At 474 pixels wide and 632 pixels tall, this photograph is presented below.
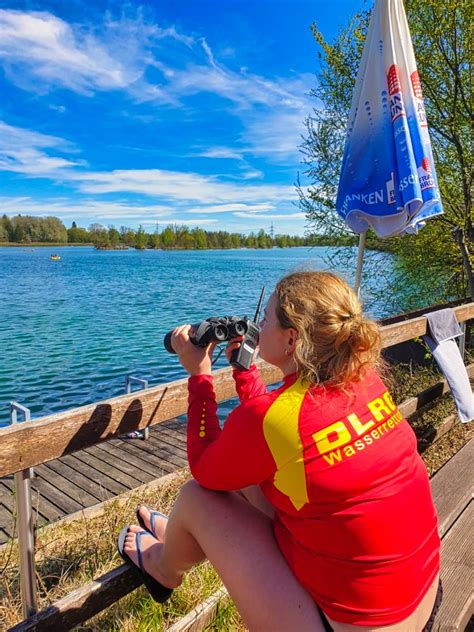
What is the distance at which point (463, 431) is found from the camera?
4195 mm

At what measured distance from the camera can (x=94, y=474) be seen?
22.5ft

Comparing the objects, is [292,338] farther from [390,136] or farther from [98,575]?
[390,136]

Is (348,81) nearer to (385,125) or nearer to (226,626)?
(385,125)

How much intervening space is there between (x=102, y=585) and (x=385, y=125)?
351 cm

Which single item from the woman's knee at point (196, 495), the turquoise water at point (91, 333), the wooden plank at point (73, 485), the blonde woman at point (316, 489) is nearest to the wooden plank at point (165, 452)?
the wooden plank at point (73, 485)

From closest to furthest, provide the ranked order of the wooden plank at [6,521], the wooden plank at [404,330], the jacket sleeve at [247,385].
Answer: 1. the jacket sleeve at [247,385]
2. the wooden plank at [404,330]
3. the wooden plank at [6,521]

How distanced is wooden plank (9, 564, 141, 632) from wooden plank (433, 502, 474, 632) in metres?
1.12

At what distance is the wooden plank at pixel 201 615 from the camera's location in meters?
1.77

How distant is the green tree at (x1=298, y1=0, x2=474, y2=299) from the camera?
7.30m

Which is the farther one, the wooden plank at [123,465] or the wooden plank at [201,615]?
the wooden plank at [123,465]

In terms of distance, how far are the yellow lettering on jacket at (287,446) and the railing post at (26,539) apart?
739mm

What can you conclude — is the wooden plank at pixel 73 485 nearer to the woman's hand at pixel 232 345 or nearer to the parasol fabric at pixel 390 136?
the parasol fabric at pixel 390 136

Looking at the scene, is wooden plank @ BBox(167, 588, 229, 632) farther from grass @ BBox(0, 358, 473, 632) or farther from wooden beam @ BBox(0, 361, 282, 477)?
wooden beam @ BBox(0, 361, 282, 477)

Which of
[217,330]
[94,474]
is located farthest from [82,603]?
[94,474]
